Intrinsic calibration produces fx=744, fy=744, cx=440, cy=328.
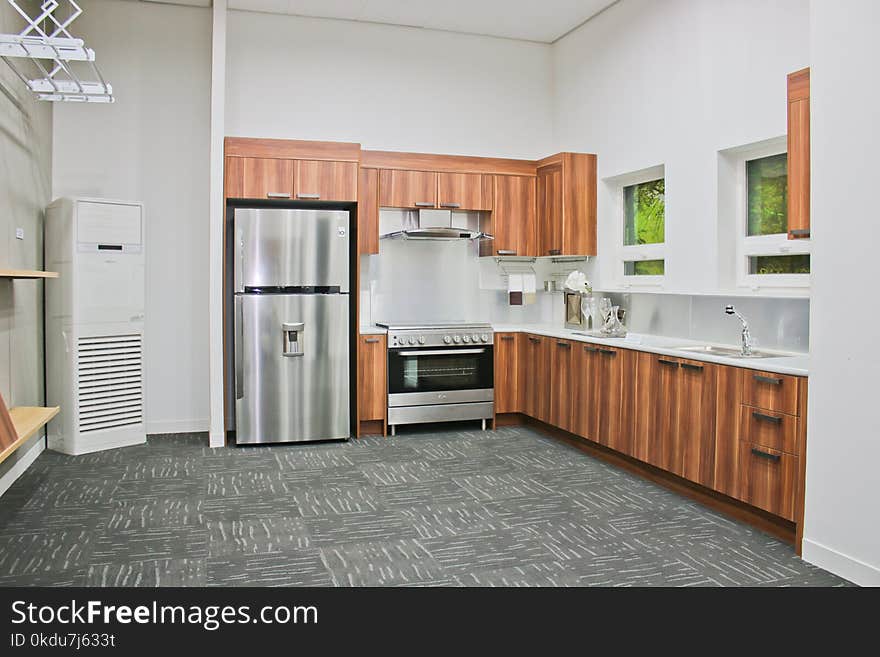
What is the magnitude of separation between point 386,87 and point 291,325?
231 centimetres

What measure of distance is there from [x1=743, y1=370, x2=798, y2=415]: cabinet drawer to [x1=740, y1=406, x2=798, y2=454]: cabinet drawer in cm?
3

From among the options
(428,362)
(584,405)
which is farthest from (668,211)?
(428,362)

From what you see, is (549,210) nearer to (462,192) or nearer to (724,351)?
(462,192)

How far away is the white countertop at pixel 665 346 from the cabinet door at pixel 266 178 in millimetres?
1230

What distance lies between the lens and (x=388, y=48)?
6.35m

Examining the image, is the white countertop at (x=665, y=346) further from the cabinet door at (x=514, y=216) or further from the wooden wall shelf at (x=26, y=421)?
the wooden wall shelf at (x=26, y=421)

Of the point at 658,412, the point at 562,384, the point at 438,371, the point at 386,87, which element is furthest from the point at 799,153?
the point at 386,87

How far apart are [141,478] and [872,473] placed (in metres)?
3.94

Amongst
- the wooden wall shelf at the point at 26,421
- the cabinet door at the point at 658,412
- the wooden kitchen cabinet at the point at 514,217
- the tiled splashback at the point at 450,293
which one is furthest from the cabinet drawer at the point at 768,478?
the wooden wall shelf at the point at 26,421

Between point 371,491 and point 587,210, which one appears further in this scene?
point 587,210

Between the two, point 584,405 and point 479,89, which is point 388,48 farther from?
point 584,405

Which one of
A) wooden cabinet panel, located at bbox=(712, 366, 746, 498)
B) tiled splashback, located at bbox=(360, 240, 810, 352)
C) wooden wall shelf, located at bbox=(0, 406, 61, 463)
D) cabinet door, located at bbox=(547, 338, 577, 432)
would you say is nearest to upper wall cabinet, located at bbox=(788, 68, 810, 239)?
wooden cabinet panel, located at bbox=(712, 366, 746, 498)

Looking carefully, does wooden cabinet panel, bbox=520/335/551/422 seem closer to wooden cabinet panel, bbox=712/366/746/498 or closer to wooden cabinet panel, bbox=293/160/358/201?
wooden cabinet panel, bbox=293/160/358/201
